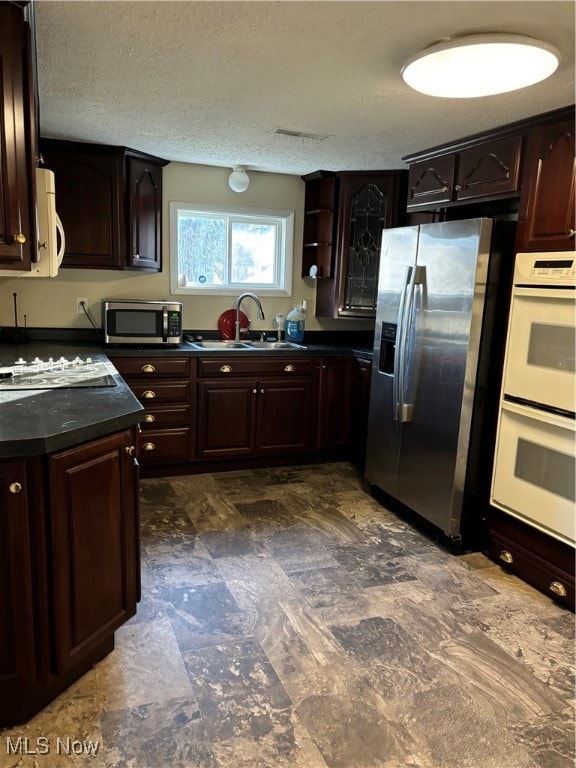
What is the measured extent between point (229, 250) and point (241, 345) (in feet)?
2.58

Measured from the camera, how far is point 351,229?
4211 millimetres

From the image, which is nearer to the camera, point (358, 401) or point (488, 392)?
point (488, 392)

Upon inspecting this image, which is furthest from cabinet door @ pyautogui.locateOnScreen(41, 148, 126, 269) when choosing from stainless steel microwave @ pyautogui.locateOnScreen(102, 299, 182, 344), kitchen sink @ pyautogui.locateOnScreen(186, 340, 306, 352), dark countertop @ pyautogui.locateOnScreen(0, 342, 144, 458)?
dark countertop @ pyautogui.locateOnScreen(0, 342, 144, 458)

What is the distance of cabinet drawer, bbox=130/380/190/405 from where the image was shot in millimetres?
3719

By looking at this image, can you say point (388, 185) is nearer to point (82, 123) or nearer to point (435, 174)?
point (435, 174)

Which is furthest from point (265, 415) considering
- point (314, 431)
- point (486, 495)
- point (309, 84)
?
point (309, 84)

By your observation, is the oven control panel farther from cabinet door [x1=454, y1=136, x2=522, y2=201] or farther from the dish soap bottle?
the dish soap bottle

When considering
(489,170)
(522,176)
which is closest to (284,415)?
(489,170)

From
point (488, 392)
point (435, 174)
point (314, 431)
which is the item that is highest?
point (435, 174)

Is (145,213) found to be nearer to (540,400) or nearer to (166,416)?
(166,416)

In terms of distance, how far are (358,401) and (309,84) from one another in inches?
93.1

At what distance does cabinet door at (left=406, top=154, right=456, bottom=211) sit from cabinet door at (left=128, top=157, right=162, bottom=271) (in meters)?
1.75

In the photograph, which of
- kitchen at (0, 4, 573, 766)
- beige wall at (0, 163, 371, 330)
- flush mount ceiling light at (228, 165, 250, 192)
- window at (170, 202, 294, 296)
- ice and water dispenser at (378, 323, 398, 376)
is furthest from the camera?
window at (170, 202, 294, 296)

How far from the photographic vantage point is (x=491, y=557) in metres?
2.89
